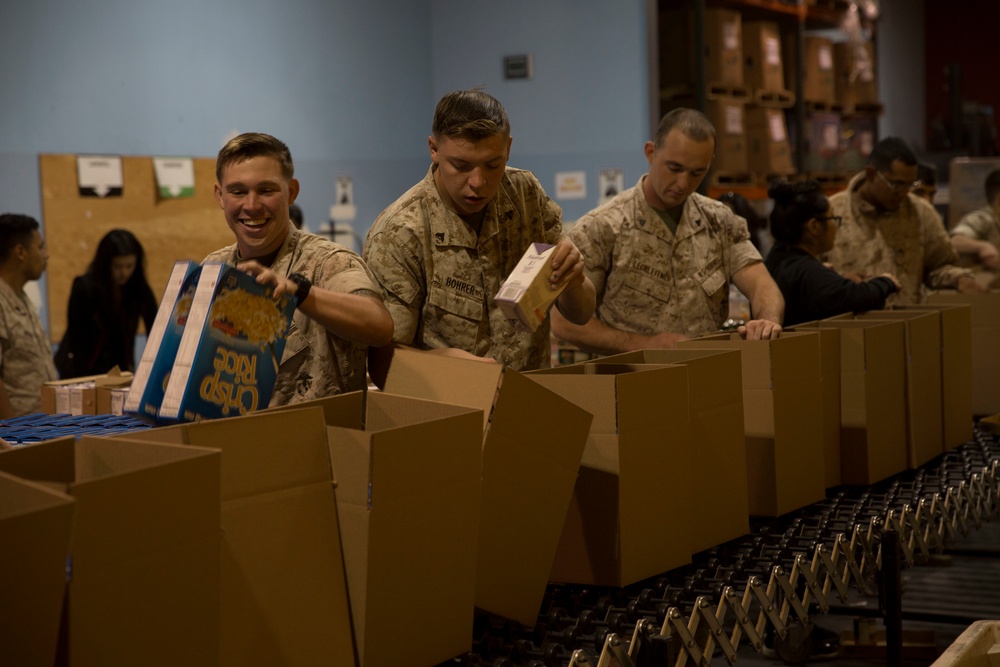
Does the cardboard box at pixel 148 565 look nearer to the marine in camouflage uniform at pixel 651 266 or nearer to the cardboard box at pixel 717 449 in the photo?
the cardboard box at pixel 717 449

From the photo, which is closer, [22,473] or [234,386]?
[22,473]

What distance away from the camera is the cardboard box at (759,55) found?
26.5 ft

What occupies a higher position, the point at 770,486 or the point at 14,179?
the point at 14,179

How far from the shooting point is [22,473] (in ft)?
4.45

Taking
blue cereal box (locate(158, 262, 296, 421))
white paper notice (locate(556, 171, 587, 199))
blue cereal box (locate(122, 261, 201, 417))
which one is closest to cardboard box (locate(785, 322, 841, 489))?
blue cereal box (locate(158, 262, 296, 421))

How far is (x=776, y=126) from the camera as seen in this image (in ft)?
26.8

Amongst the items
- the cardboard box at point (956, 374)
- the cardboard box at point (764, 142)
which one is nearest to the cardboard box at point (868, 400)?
the cardboard box at point (956, 374)

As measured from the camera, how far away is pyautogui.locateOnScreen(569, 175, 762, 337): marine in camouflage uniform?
3266 millimetres

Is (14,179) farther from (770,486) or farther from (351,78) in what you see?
(770,486)

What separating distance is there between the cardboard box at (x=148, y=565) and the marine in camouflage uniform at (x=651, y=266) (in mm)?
2151

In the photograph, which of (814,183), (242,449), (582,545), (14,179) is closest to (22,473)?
(242,449)

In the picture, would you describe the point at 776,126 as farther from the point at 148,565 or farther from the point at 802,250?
the point at 148,565

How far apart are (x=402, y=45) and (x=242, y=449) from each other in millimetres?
6608

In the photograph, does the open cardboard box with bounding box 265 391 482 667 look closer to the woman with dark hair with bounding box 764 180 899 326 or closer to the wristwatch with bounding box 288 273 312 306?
the wristwatch with bounding box 288 273 312 306
